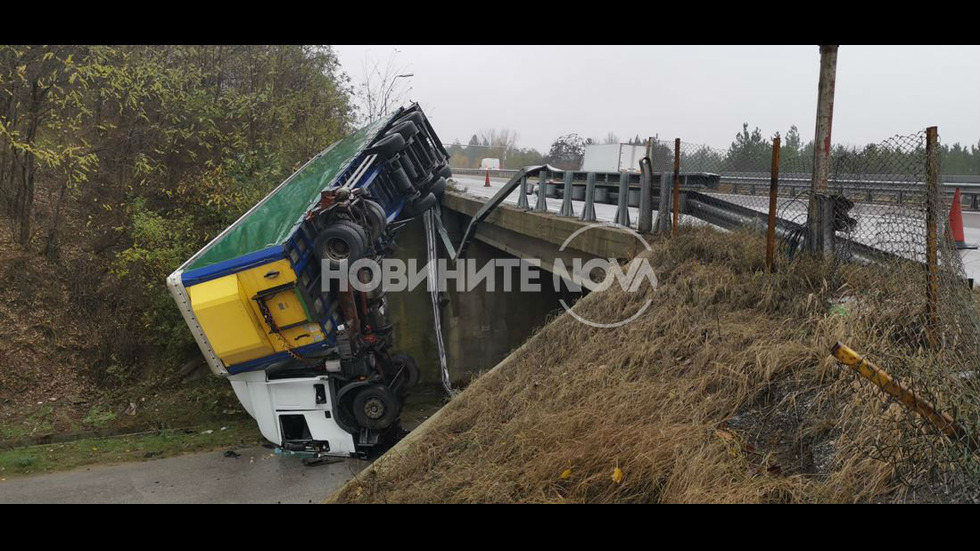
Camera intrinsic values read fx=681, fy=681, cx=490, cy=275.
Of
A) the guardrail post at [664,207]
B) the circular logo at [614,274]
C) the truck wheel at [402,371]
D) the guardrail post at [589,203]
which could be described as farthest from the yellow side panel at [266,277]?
the guardrail post at [664,207]

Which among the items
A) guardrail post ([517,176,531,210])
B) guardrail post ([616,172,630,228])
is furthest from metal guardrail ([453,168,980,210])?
guardrail post ([517,176,531,210])

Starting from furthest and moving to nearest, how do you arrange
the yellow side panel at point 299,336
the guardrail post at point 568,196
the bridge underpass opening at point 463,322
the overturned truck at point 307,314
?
the bridge underpass opening at point 463,322 → the guardrail post at point 568,196 → the yellow side panel at point 299,336 → the overturned truck at point 307,314

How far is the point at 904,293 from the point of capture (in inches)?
195

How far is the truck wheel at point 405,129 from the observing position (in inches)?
462

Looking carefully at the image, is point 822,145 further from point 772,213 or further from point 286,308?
point 286,308

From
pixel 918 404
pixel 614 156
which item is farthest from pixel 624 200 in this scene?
pixel 614 156

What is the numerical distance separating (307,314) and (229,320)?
3.18 ft

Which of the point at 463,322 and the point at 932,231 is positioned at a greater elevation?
the point at 932,231

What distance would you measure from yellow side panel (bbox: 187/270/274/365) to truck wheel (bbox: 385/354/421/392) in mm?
2260

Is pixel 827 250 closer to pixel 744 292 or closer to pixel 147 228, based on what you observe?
pixel 744 292

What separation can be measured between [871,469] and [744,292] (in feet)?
9.57

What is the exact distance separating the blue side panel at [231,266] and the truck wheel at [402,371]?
3021 mm

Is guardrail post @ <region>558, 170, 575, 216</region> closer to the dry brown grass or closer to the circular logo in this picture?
the circular logo

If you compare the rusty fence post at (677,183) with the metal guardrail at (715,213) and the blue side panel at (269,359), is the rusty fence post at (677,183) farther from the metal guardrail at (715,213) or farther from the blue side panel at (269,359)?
the blue side panel at (269,359)
